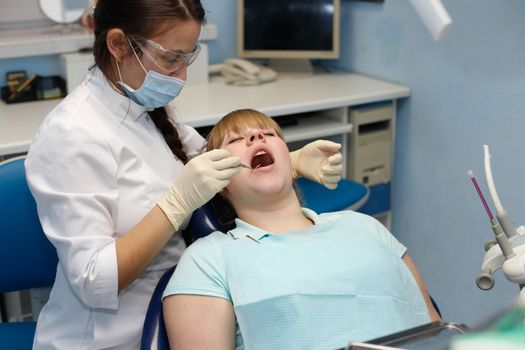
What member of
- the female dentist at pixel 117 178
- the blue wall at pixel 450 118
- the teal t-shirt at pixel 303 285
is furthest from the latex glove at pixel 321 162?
the blue wall at pixel 450 118

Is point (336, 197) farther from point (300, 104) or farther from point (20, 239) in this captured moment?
point (20, 239)

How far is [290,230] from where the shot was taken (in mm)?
1666

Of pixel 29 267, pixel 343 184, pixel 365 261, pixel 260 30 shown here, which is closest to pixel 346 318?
pixel 365 261

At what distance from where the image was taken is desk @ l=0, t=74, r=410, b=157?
2.43 m

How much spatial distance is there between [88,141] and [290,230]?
0.49 m

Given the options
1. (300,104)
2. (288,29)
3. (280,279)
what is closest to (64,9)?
(288,29)

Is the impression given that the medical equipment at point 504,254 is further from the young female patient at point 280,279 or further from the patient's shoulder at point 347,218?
the patient's shoulder at point 347,218

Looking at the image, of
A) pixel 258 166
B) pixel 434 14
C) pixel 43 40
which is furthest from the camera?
pixel 43 40

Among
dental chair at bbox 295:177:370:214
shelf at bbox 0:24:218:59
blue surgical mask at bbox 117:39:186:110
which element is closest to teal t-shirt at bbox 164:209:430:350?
blue surgical mask at bbox 117:39:186:110

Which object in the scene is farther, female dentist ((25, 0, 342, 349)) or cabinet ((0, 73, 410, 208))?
cabinet ((0, 73, 410, 208))

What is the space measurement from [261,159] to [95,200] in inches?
16.0

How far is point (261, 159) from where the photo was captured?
168 centimetres

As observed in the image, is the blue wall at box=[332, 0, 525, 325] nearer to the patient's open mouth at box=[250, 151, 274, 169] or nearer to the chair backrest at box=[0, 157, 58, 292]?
the patient's open mouth at box=[250, 151, 274, 169]

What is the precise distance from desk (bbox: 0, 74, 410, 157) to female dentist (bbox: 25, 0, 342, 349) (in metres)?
0.74
